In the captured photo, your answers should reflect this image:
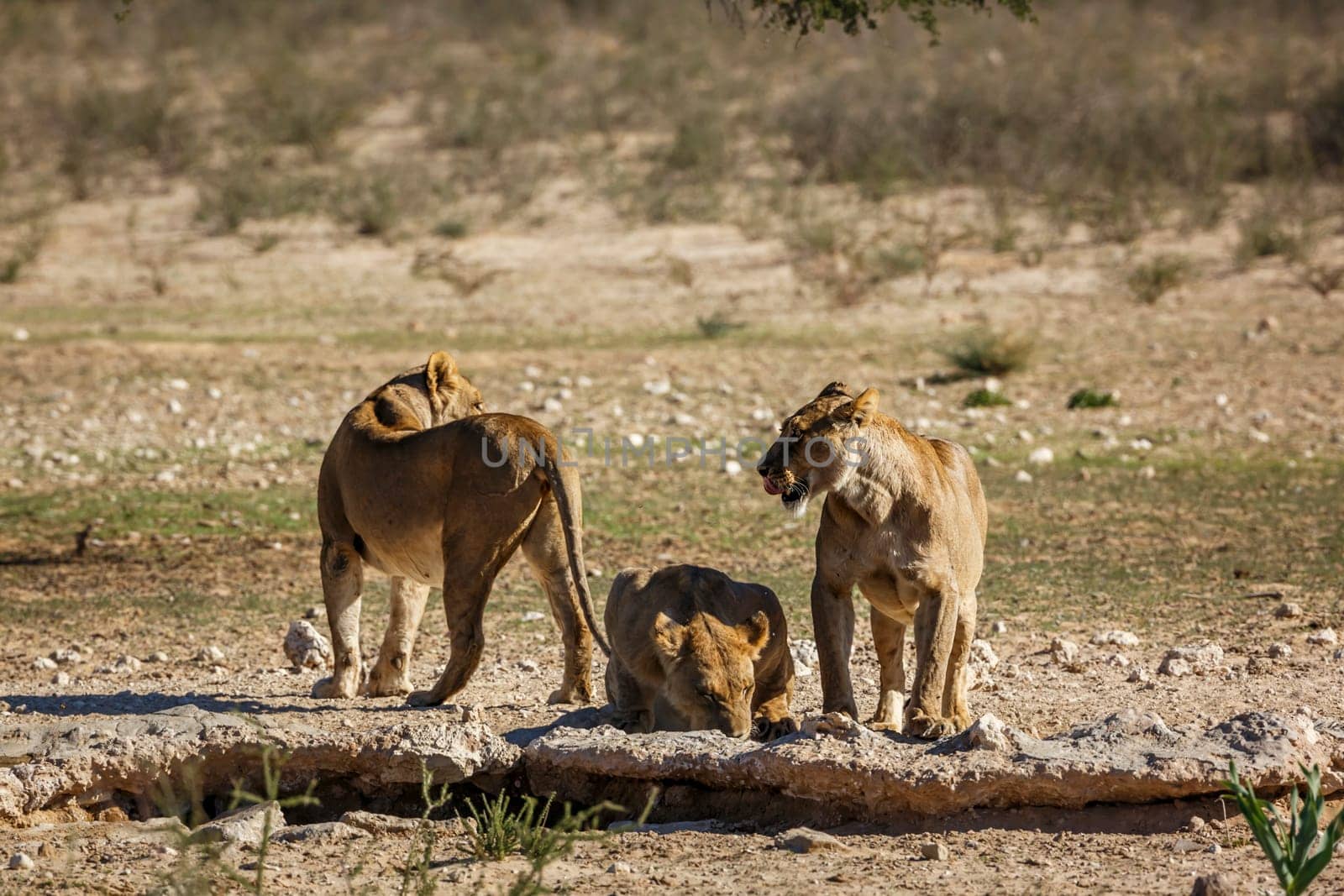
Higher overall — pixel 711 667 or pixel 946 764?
pixel 711 667

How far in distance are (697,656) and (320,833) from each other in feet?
5.27

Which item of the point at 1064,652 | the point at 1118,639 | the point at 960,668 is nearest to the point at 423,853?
the point at 960,668

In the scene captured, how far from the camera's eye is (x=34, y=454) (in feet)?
47.8

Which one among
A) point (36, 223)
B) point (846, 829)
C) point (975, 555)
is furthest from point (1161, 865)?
point (36, 223)

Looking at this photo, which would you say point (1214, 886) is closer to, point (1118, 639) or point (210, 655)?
point (1118, 639)

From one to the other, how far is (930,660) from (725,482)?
7.21 metres

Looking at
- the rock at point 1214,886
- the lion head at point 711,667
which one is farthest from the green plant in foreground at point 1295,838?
the lion head at point 711,667

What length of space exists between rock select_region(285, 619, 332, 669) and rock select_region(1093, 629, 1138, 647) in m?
4.21

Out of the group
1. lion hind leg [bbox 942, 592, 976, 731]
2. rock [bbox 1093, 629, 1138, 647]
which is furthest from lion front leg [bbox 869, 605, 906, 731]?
rock [bbox 1093, 629, 1138, 647]

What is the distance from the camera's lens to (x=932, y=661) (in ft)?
22.3

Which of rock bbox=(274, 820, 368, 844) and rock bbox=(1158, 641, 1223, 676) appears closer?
rock bbox=(274, 820, 368, 844)

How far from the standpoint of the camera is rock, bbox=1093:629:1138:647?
30.6 ft

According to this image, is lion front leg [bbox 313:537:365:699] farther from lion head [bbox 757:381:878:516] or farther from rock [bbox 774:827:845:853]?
rock [bbox 774:827:845:853]

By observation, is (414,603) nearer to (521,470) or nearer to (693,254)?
(521,470)
